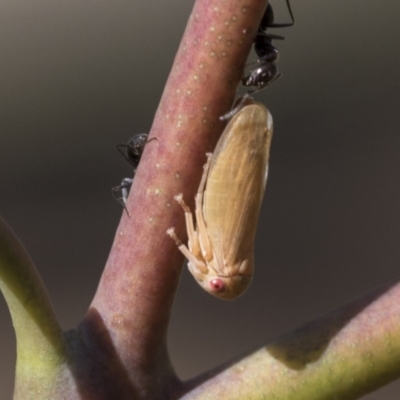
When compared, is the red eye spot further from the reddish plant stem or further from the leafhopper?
the reddish plant stem

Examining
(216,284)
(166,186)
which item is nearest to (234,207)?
(216,284)

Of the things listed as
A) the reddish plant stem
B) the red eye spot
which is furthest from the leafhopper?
the reddish plant stem

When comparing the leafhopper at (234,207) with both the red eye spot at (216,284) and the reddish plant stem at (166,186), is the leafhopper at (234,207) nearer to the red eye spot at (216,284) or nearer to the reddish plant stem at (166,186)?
the red eye spot at (216,284)

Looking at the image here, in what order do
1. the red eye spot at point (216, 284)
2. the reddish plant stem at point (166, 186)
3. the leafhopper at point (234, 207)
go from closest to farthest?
the reddish plant stem at point (166, 186) < the leafhopper at point (234, 207) < the red eye spot at point (216, 284)

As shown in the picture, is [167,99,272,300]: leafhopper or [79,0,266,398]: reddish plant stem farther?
[167,99,272,300]: leafhopper

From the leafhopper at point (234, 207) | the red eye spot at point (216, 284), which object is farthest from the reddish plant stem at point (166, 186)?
the red eye spot at point (216, 284)
